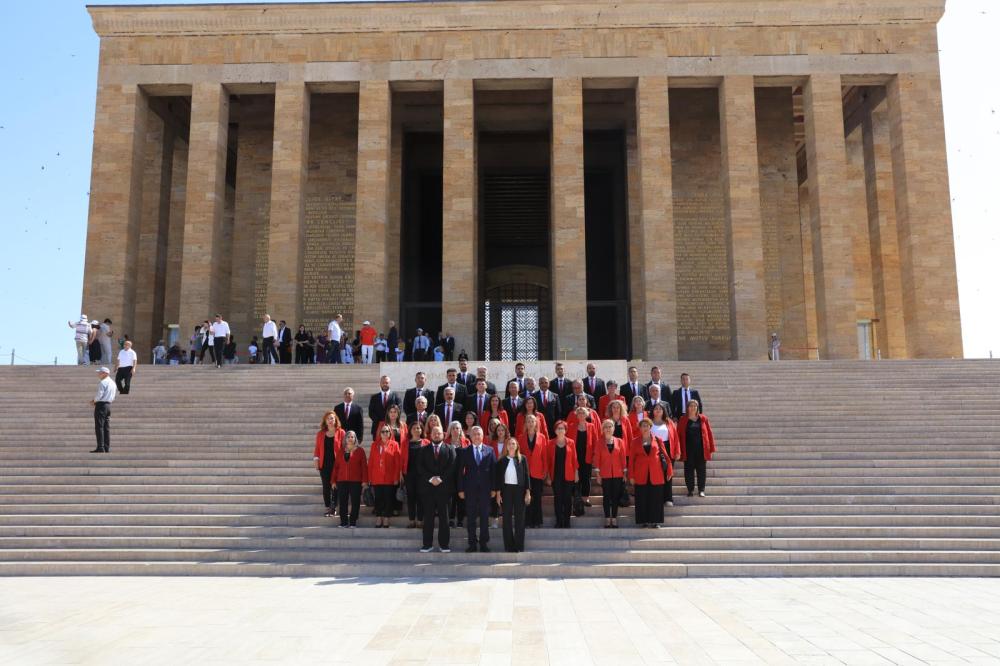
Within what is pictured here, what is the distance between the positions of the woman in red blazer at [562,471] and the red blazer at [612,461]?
29 centimetres

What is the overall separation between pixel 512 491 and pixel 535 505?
0.70m

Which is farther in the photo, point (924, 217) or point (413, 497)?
point (924, 217)

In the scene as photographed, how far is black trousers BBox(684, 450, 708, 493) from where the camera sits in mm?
9186

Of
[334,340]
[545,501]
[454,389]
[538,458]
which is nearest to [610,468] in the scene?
[538,458]

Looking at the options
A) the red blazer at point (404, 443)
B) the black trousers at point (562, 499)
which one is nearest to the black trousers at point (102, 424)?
the red blazer at point (404, 443)

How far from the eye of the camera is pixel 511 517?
801 centimetres

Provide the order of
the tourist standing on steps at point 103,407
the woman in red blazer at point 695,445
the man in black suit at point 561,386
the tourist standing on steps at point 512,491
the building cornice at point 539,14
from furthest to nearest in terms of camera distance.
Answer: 1. the building cornice at point 539,14
2. the tourist standing on steps at point 103,407
3. the man in black suit at point 561,386
4. the woman in red blazer at point 695,445
5. the tourist standing on steps at point 512,491

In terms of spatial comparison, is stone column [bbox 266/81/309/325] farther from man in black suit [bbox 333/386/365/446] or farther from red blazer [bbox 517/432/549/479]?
red blazer [bbox 517/432/549/479]

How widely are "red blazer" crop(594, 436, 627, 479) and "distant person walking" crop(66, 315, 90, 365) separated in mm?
13452

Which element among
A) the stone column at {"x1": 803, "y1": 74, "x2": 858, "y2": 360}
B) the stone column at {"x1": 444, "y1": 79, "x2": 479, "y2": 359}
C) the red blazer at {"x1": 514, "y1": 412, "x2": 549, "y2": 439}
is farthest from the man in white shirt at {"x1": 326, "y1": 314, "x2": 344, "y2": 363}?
the stone column at {"x1": 803, "y1": 74, "x2": 858, "y2": 360}

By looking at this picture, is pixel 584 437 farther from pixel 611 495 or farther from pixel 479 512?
pixel 479 512

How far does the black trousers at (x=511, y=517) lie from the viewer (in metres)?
7.94

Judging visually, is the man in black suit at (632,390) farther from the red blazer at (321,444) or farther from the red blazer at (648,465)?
the red blazer at (321,444)

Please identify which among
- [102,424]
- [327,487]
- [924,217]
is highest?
[924,217]
